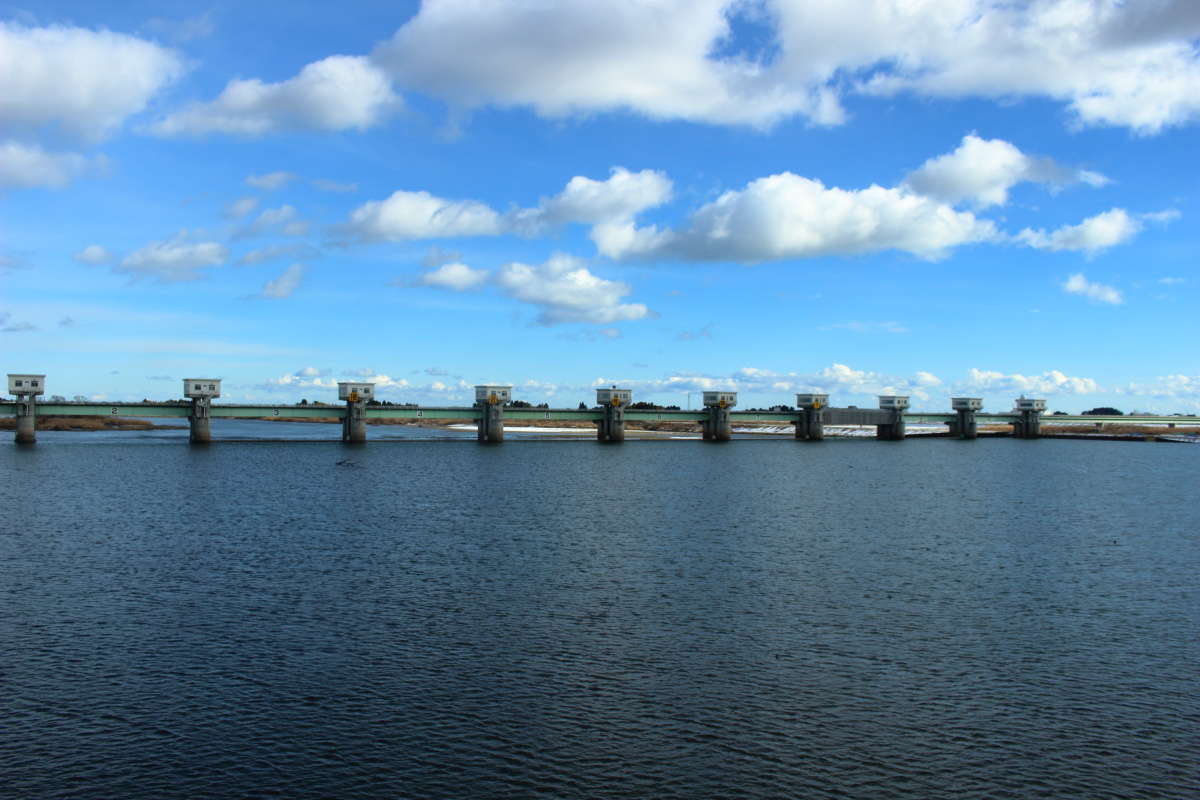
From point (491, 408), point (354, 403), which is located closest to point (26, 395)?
point (354, 403)

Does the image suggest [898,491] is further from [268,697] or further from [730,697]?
[268,697]

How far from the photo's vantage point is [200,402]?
162875mm

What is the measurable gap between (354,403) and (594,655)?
504ft

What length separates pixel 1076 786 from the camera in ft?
67.2

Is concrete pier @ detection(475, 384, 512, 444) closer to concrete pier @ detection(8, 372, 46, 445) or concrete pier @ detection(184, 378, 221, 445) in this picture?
concrete pier @ detection(184, 378, 221, 445)

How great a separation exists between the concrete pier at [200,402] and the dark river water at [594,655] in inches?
3862

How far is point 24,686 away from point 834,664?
24.4 metres

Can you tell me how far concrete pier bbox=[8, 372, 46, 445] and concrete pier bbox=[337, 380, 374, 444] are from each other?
A: 165ft

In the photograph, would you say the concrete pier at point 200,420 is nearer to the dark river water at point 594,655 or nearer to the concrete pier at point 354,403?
the concrete pier at point 354,403

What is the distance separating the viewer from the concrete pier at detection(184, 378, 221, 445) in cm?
16100

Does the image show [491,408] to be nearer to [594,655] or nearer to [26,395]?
[26,395]

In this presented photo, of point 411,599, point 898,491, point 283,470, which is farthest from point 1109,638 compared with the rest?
point 283,470

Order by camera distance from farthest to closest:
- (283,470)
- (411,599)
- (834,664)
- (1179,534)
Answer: (283,470) → (1179,534) → (411,599) → (834,664)

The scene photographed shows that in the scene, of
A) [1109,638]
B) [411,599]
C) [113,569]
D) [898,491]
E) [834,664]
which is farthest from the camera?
[898,491]
